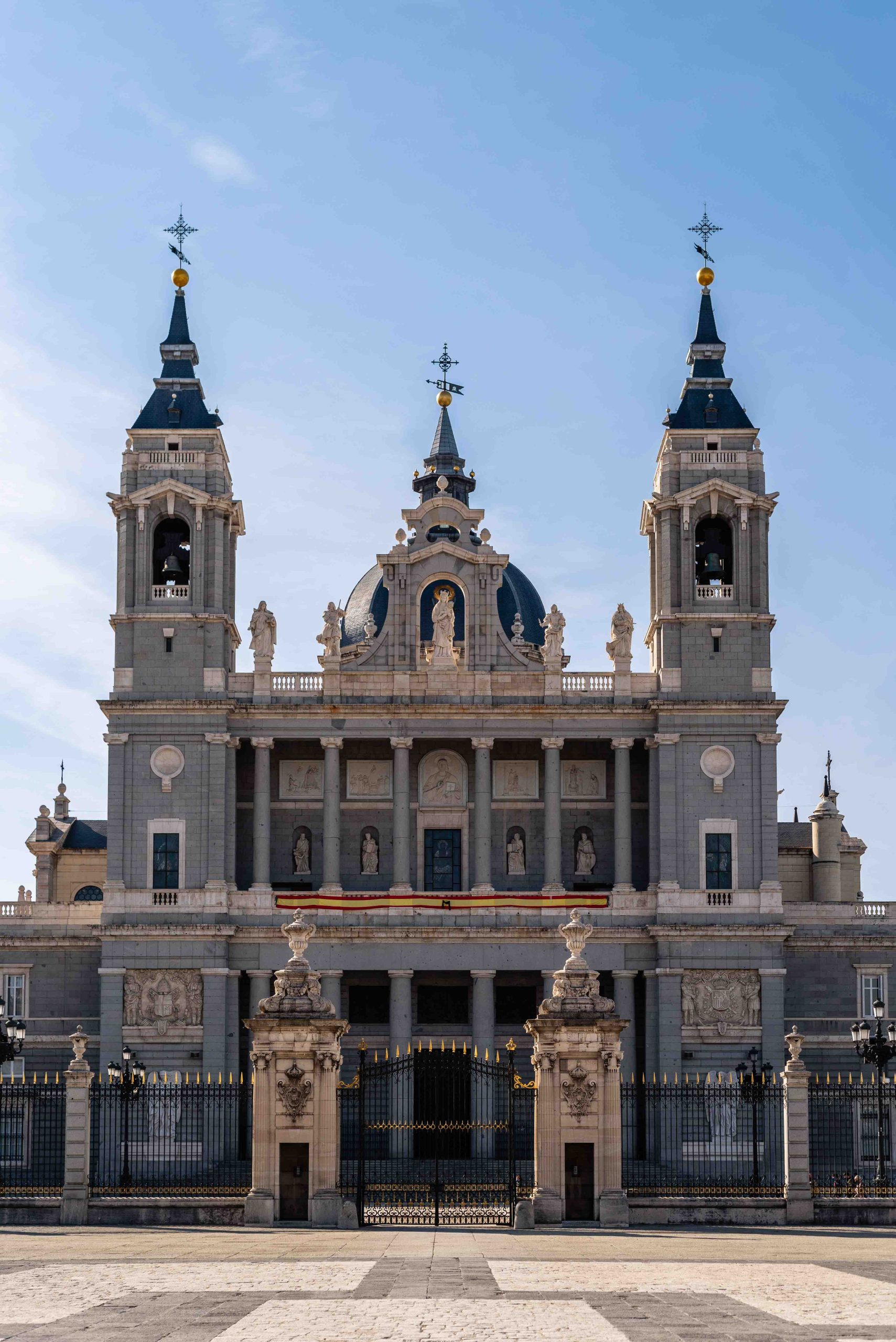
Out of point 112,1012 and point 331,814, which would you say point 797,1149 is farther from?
point 112,1012

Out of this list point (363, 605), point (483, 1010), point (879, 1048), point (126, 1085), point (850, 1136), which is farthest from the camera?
point (363, 605)

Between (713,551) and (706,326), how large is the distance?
8.54 metres

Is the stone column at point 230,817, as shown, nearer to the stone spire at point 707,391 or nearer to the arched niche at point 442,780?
the arched niche at point 442,780

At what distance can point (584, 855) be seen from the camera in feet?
227

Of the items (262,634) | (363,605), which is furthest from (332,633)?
(363,605)

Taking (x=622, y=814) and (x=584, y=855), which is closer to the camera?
(x=622, y=814)

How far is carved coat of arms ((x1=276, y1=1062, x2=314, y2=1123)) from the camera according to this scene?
39.3m

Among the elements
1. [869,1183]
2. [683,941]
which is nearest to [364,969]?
[683,941]

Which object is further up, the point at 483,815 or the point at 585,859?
the point at 483,815

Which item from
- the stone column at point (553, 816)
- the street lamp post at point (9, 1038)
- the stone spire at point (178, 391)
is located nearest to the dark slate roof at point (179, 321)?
the stone spire at point (178, 391)

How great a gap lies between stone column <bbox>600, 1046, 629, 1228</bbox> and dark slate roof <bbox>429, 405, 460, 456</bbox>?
52.4 m

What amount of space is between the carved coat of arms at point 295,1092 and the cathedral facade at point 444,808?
25.1 m

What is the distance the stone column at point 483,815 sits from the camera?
66250 mm

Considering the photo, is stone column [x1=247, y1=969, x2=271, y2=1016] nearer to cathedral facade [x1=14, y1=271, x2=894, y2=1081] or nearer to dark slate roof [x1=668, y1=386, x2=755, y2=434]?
cathedral facade [x1=14, y1=271, x2=894, y2=1081]
